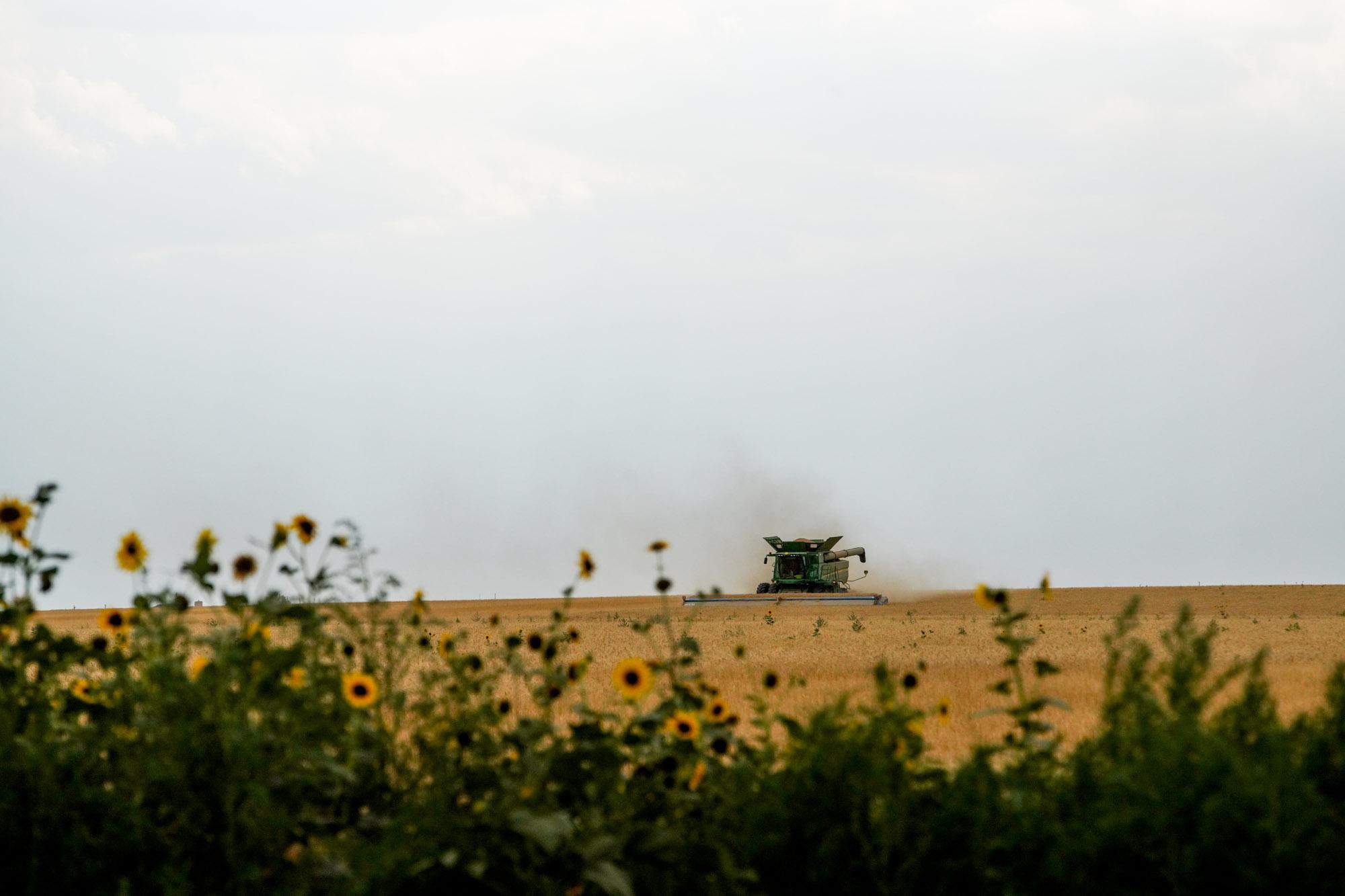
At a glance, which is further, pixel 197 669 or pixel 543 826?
pixel 197 669

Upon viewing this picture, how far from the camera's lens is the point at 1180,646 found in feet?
15.9

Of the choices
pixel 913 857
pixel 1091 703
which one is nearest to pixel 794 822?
pixel 913 857

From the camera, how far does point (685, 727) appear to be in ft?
17.2

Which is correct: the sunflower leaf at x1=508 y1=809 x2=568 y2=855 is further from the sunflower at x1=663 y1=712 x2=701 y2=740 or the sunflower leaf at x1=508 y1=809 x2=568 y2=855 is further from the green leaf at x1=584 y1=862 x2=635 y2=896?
the sunflower at x1=663 y1=712 x2=701 y2=740

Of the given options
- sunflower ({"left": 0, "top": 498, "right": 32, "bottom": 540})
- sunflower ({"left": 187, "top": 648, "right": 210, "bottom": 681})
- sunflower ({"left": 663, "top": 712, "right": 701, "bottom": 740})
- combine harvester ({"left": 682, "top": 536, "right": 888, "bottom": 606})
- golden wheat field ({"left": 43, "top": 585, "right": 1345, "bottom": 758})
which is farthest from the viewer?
combine harvester ({"left": 682, "top": 536, "right": 888, "bottom": 606})

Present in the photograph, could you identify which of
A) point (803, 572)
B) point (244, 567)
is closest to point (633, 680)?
point (244, 567)

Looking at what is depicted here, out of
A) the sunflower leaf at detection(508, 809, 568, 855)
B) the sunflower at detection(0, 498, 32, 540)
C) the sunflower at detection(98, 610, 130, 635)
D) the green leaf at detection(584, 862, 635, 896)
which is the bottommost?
the green leaf at detection(584, 862, 635, 896)

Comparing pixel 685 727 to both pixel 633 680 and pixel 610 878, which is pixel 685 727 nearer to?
pixel 633 680

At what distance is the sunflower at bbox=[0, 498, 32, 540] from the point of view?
5.82 metres

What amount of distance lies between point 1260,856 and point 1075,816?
658 mm

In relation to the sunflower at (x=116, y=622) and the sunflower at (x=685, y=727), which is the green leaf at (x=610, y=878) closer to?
the sunflower at (x=685, y=727)

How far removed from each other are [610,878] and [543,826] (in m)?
0.27

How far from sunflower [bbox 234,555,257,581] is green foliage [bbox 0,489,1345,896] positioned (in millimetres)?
83

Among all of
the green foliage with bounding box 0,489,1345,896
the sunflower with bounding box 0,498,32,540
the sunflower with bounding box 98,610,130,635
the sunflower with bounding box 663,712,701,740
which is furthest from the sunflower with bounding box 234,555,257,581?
the sunflower with bounding box 663,712,701,740
